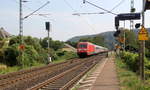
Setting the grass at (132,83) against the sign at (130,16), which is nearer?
the grass at (132,83)

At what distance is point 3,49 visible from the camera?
147ft

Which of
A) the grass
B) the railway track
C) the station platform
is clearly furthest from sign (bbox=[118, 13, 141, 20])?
the railway track

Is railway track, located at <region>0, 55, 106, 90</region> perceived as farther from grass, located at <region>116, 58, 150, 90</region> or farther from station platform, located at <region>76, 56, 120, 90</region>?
grass, located at <region>116, 58, 150, 90</region>

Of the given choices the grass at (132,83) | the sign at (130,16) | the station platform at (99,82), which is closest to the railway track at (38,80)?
the station platform at (99,82)

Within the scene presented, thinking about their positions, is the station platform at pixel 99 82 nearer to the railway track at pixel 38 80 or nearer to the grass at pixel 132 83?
the grass at pixel 132 83

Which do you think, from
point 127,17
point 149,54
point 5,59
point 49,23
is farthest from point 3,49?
point 127,17

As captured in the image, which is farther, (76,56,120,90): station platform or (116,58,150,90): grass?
(76,56,120,90): station platform

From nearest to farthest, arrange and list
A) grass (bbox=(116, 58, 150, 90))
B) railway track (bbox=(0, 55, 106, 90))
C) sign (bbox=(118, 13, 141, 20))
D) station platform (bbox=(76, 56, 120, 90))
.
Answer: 1. grass (bbox=(116, 58, 150, 90))
2. station platform (bbox=(76, 56, 120, 90))
3. railway track (bbox=(0, 55, 106, 90))
4. sign (bbox=(118, 13, 141, 20))

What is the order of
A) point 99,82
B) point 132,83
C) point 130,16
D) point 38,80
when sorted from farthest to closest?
Answer: 1. point 130,16
2. point 38,80
3. point 99,82
4. point 132,83

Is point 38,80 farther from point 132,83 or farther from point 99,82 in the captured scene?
point 132,83

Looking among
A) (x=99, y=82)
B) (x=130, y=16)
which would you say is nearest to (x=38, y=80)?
(x=99, y=82)

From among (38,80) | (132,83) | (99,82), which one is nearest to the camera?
(132,83)

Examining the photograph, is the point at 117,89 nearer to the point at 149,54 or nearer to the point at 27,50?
the point at 149,54

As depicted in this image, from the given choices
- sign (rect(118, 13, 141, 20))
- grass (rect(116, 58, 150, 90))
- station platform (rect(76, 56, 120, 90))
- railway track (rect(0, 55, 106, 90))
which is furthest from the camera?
sign (rect(118, 13, 141, 20))
